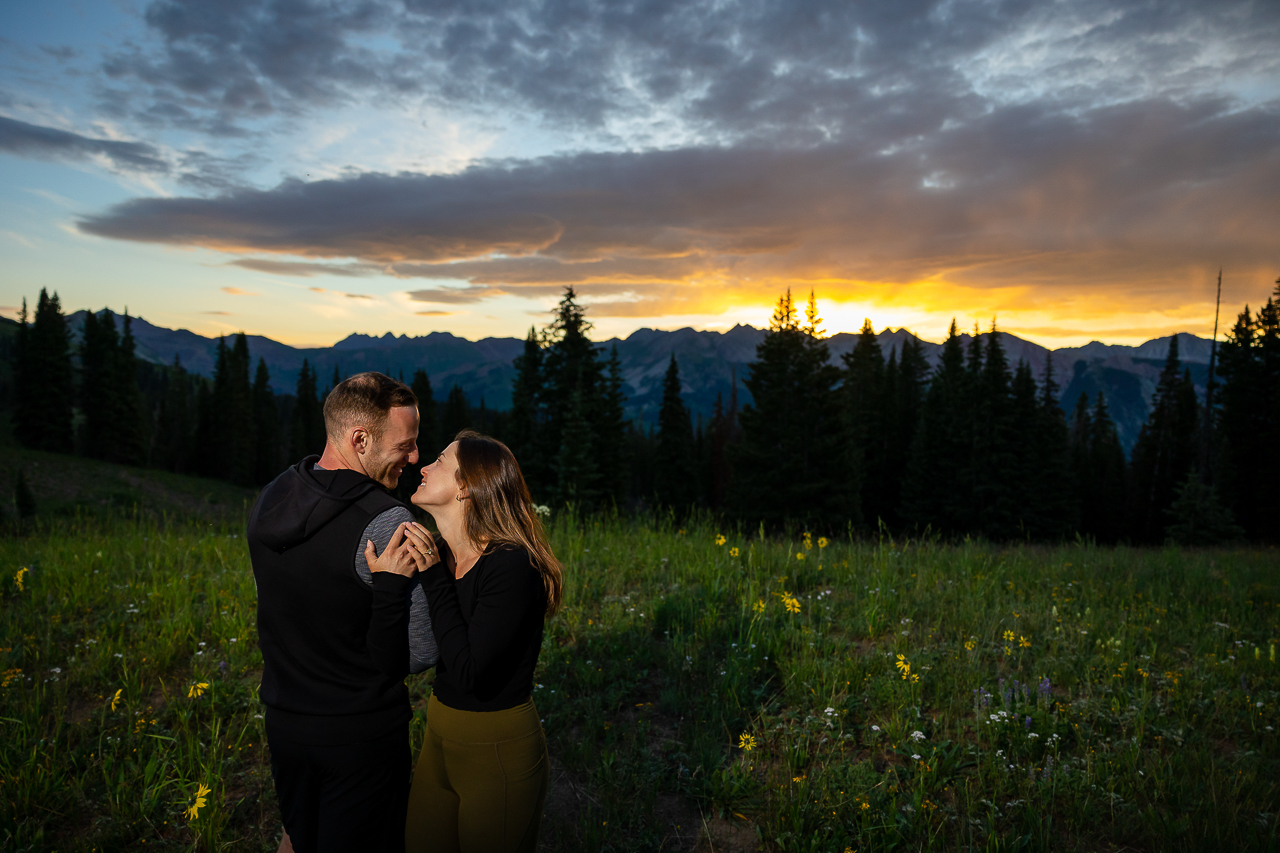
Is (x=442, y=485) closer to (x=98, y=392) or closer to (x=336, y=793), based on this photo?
(x=336, y=793)

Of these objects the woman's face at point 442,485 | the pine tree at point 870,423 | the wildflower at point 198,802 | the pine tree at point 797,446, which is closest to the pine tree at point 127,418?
the pine tree at point 797,446

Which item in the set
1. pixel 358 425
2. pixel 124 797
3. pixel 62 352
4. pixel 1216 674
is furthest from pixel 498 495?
pixel 62 352

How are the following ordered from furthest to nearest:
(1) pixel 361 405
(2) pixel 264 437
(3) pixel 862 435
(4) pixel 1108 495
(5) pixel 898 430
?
(2) pixel 264 437 → (4) pixel 1108 495 → (5) pixel 898 430 → (3) pixel 862 435 → (1) pixel 361 405

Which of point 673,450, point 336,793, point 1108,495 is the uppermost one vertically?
point 336,793

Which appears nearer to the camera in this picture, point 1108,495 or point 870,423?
point 870,423

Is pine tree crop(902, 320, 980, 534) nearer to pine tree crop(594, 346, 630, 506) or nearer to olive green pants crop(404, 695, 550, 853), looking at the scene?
pine tree crop(594, 346, 630, 506)

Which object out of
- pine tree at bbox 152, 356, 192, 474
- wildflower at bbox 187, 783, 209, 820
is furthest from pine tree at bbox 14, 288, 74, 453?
wildflower at bbox 187, 783, 209, 820

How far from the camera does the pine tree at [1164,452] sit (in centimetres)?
5472

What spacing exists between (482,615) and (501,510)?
49 centimetres

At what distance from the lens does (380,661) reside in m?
2.63

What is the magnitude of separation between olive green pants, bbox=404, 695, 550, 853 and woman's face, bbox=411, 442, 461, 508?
943 mm

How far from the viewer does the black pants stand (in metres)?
2.69

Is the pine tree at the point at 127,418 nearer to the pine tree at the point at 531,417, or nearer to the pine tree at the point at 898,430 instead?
the pine tree at the point at 531,417

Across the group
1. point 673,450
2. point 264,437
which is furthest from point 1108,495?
point 264,437
